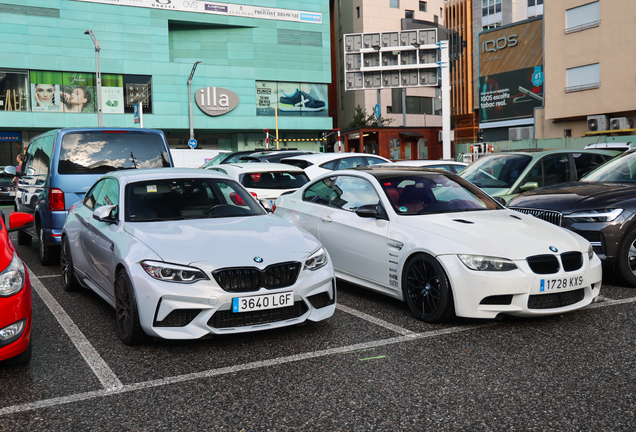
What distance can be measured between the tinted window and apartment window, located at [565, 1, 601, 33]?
3047 centimetres

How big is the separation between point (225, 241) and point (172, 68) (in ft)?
160

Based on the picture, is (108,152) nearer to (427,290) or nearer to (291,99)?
(427,290)

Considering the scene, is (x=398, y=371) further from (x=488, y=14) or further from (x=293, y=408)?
(x=488, y=14)

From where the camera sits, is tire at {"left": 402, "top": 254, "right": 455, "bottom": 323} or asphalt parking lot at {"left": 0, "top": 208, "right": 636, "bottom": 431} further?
tire at {"left": 402, "top": 254, "right": 455, "bottom": 323}

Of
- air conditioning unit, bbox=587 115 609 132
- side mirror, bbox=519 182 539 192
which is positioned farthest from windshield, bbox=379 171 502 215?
air conditioning unit, bbox=587 115 609 132

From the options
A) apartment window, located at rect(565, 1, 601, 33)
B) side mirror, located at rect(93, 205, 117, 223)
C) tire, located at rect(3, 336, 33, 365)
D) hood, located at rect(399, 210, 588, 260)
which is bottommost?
tire, located at rect(3, 336, 33, 365)

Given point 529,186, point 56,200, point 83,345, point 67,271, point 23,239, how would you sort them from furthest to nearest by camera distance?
point 23,239, point 529,186, point 56,200, point 67,271, point 83,345

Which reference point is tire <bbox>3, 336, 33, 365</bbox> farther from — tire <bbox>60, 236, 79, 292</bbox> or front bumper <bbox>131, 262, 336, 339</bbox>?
tire <bbox>60, 236, 79, 292</bbox>

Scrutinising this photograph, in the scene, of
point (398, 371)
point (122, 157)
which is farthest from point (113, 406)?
point (122, 157)

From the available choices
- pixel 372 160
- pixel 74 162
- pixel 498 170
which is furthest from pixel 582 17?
pixel 74 162

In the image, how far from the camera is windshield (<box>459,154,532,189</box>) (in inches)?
385

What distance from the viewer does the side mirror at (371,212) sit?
5949 millimetres

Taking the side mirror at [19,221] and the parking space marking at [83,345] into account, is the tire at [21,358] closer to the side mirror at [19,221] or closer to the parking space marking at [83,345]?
the parking space marking at [83,345]

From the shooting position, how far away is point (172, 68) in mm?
50719
